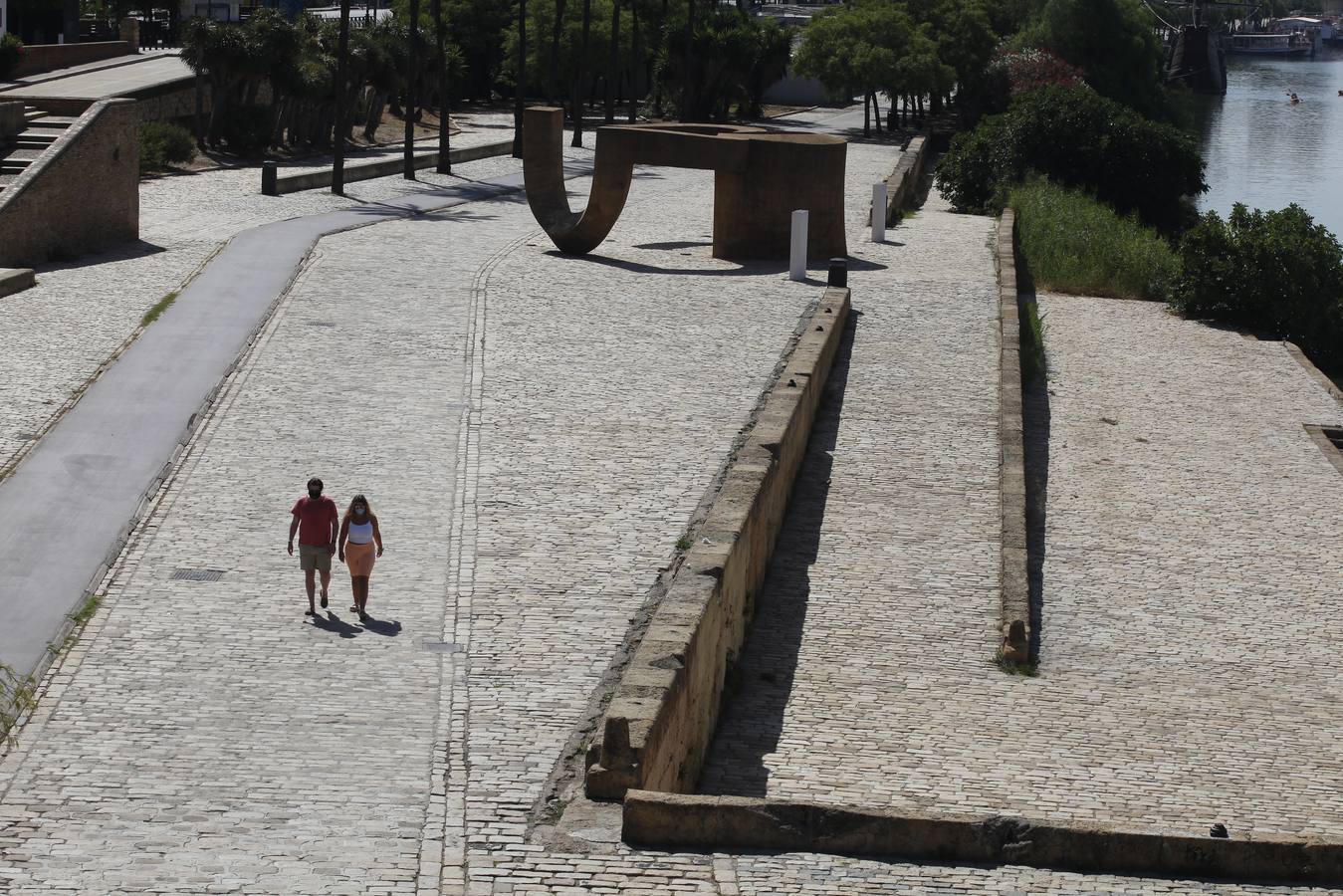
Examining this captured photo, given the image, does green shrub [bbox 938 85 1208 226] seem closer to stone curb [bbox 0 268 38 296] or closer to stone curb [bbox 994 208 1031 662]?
stone curb [bbox 994 208 1031 662]

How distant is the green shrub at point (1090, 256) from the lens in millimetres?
30156

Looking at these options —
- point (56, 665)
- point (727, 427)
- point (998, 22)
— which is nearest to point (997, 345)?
point (727, 427)

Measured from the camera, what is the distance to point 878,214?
1107 inches

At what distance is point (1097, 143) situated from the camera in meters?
39.6

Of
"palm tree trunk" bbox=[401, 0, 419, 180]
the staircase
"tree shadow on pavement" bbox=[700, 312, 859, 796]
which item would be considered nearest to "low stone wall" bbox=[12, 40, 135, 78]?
"palm tree trunk" bbox=[401, 0, 419, 180]

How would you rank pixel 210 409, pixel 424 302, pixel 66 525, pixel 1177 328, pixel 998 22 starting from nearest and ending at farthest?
pixel 66 525
pixel 210 409
pixel 424 302
pixel 1177 328
pixel 998 22

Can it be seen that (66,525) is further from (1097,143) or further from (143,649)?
(1097,143)

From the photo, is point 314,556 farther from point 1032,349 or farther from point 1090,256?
point 1090,256

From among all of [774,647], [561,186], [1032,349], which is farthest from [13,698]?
[561,186]

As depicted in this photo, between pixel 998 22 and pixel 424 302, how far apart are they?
184ft

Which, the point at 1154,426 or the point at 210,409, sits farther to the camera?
the point at 1154,426

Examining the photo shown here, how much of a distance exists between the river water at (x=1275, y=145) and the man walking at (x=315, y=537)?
3849cm

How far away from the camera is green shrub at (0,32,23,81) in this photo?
32.5 metres

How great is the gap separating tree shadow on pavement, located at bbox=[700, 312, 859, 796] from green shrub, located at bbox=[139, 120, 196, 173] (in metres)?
19.3
